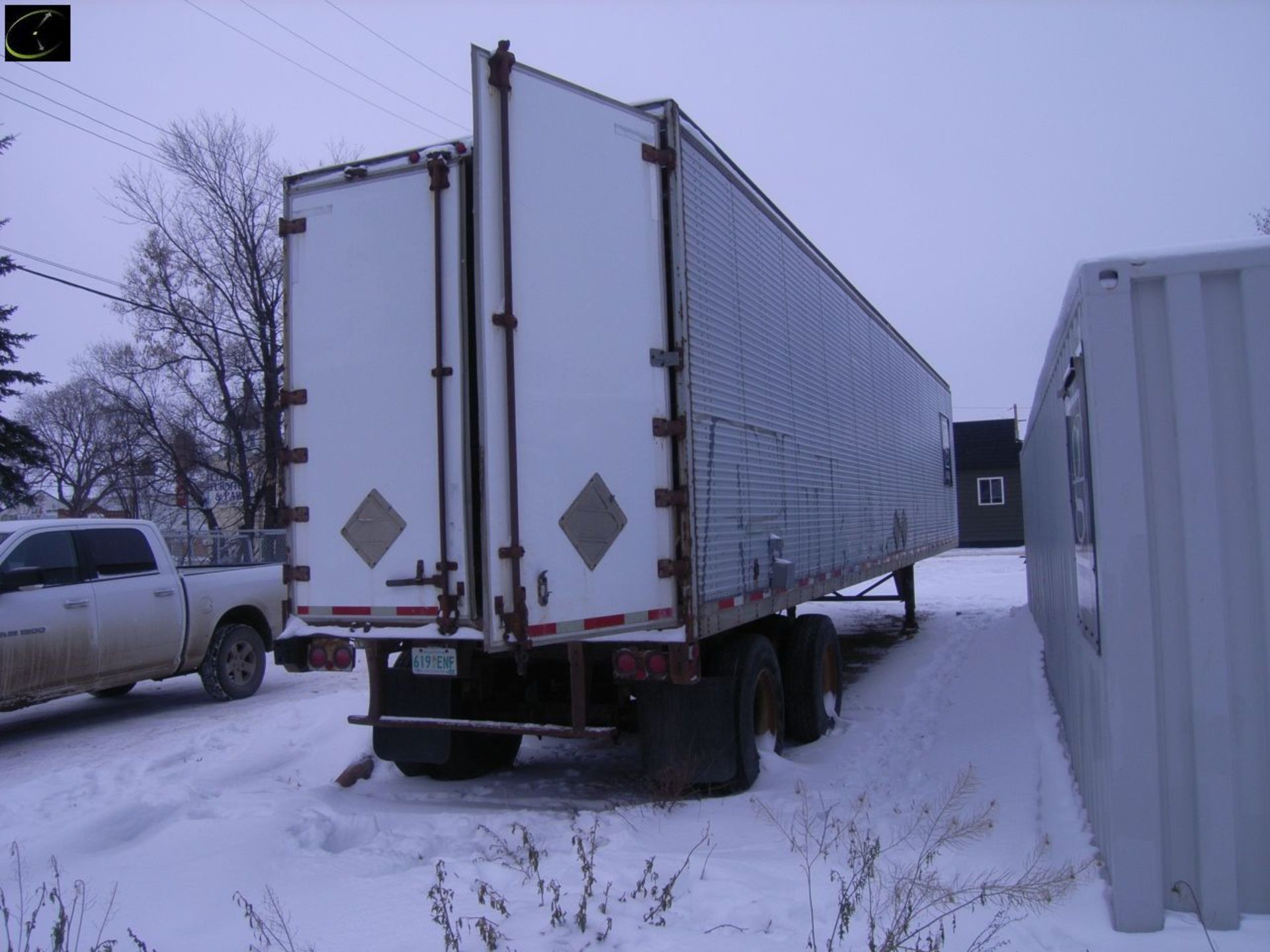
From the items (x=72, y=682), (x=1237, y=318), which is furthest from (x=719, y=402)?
(x=72, y=682)

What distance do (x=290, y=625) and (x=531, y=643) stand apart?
74.1 inches

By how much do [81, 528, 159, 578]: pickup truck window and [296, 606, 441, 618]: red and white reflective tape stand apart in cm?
457

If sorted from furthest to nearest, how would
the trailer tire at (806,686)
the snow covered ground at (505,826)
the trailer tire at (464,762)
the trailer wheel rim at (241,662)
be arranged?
the trailer wheel rim at (241,662)
the trailer tire at (806,686)
the trailer tire at (464,762)
the snow covered ground at (505,826)

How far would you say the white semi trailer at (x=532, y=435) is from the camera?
5332 millimetres

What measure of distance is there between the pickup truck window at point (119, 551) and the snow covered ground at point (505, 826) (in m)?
1.47

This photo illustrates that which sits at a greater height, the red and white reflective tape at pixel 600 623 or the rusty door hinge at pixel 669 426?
the rusty door hinge at pixel 669 426

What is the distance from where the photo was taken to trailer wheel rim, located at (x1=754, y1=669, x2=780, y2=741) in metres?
7.03

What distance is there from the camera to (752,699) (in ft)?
21.7

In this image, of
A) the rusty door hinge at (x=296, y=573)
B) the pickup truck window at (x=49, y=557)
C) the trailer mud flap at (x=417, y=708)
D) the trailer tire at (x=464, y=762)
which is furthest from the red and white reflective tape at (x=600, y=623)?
the pickup truck window at (x=49, y=557)

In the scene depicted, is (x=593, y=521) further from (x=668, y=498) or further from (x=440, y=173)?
(x=440, y=173)

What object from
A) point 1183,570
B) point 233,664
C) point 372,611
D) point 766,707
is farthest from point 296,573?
point 233,664

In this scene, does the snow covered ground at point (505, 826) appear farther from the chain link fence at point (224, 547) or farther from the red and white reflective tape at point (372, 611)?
the chain link fence at point (224, 547)

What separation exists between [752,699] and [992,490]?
4052cm

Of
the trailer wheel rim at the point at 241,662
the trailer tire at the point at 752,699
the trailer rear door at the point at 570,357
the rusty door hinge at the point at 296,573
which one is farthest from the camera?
the trailer wheel rim at the point at 241,662
